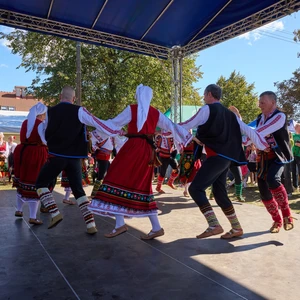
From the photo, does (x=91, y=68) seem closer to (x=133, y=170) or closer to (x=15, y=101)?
(x=133, y=170)

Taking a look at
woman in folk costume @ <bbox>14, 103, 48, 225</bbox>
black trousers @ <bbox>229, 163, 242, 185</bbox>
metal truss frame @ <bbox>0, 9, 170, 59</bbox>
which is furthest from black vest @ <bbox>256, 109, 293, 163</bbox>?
metal truss frame @ <bbox>0, 9, 170, 59</bbox>

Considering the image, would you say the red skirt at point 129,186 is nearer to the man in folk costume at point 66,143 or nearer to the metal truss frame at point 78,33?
the man in folk costume at point 66,143

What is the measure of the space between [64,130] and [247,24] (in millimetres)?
5075

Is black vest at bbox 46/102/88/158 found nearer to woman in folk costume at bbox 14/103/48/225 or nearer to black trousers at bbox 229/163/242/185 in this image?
woman in folk costume at bbox 14/103/48/225

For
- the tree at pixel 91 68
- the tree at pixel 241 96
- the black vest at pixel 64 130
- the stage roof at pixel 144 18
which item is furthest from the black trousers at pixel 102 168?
the tree at pixel 241 96

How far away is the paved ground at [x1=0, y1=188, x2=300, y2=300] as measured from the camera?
7.73 feet

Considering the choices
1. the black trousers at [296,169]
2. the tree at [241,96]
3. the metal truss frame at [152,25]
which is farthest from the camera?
the tree at [241,96]

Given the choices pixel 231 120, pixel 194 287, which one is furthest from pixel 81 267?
pixel 231 120

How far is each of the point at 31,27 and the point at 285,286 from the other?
708cm

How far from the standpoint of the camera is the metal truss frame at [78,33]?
707 centimetres

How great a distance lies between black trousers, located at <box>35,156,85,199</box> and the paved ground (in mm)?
555

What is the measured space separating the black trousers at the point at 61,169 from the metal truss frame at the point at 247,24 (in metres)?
4.65

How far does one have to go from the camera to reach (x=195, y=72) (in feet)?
84.7

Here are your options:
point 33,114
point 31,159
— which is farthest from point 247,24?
point 31,159
